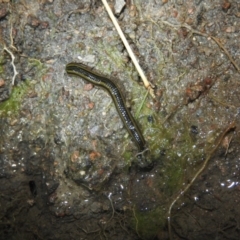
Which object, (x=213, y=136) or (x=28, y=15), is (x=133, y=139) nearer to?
(x=213, y=136)

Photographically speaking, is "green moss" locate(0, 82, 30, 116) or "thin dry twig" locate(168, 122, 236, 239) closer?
"thin dry twig" locate(168, 122, 236, 239)

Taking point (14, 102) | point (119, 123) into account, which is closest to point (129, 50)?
point (119, 123)

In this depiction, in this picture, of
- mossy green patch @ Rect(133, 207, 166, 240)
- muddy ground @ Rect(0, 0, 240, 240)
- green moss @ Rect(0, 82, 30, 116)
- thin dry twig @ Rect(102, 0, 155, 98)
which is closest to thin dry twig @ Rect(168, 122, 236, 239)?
muddy ground @ Rect(0, 0, 240, 240)

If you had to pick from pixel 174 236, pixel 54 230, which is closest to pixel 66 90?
pixel 54 230

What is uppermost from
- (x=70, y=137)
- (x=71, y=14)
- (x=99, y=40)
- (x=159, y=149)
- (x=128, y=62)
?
(x=71, y=14)

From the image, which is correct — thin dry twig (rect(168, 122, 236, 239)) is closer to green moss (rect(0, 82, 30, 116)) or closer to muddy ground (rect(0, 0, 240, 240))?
muddy ground (rect(0, 0, 240, 240))

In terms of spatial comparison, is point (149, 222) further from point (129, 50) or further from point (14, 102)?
point (14, 102)
